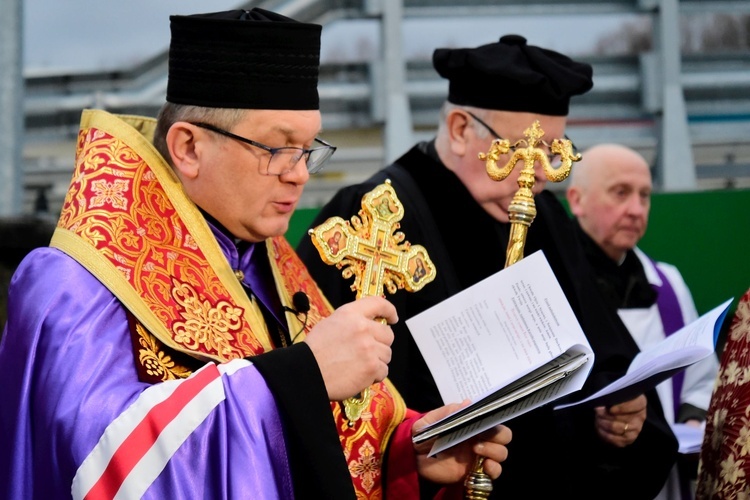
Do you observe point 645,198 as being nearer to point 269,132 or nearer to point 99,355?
point 269,132

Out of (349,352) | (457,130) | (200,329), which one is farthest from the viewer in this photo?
(457,130)

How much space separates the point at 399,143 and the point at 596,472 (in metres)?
3.21

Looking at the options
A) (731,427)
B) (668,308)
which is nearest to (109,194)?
(731,427)

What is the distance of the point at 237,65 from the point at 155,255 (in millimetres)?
474

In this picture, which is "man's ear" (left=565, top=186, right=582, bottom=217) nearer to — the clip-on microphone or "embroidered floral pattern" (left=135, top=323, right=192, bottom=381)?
the clip-on microphone

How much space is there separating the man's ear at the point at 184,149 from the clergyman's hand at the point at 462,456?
2.71 ft

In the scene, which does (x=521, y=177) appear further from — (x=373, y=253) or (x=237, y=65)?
(x=237, y=65)

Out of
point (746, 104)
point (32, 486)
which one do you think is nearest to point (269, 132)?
point (32, 486)

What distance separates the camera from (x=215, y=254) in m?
2.75

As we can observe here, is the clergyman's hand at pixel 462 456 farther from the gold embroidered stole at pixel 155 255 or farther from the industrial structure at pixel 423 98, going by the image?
the industrial structure at pixel 423 98

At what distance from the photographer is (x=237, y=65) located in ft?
8.90

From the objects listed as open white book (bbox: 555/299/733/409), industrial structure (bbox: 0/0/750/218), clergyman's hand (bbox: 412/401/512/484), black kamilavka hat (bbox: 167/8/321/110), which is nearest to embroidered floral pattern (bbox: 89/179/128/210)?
black kamilavka hat (bbox: 167/8/321/110)

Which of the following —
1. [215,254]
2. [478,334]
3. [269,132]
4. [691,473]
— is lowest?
[691,473]

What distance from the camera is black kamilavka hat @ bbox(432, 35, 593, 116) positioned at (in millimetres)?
3924
